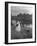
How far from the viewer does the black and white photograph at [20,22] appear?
157 cm

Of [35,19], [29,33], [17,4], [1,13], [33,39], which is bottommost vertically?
[33,39]

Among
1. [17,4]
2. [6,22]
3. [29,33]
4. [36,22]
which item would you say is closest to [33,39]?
[29,33]

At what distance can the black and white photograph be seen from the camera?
1.57m

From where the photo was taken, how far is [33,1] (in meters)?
1.65

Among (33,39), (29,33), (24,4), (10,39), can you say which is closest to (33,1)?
(24,4)

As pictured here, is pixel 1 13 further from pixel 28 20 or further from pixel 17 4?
pixel 28 20

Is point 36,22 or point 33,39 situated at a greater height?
point 36,22

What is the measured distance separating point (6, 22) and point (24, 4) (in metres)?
0.49

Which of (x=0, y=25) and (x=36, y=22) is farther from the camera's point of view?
(x=36, y=22)

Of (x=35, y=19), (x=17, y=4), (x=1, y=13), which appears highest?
(x=17, y=4)

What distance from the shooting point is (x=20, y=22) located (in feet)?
5.29

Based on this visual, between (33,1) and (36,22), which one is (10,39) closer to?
(36,22)

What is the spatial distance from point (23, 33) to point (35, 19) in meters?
0.36

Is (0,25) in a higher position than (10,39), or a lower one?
higher
